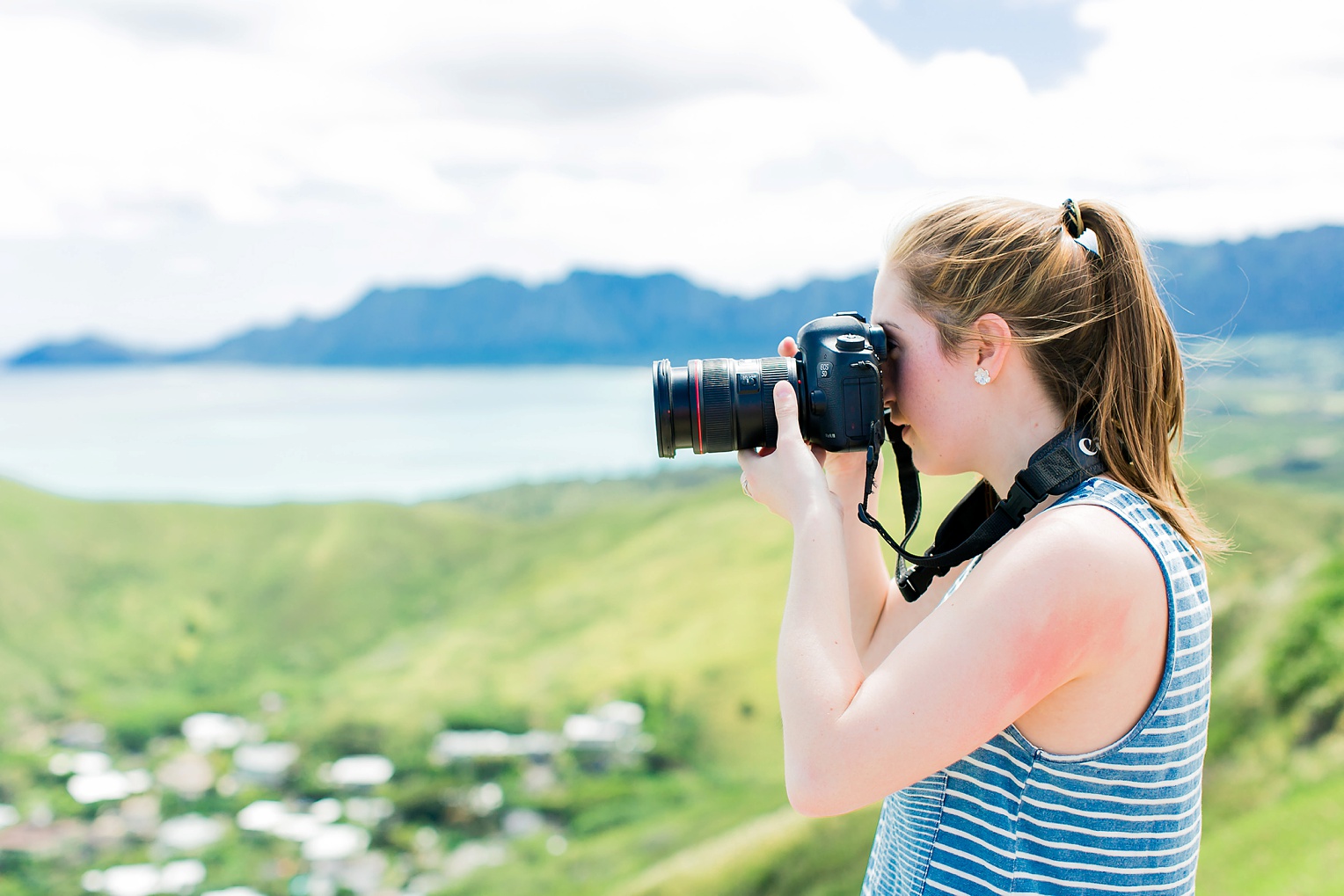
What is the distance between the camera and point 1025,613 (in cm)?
106

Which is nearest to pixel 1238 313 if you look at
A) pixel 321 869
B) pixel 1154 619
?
pixel 1154 619

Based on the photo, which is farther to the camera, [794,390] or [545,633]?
[545,633]

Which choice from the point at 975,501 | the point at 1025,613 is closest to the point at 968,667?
the point at 1025,613

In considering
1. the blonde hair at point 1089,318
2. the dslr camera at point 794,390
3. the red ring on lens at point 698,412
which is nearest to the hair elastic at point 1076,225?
the blonde hair at point 1089,318

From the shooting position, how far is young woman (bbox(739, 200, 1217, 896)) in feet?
3.55

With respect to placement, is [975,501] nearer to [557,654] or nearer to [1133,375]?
[1133,375]

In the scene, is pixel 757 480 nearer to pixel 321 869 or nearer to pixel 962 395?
pixel 962 395

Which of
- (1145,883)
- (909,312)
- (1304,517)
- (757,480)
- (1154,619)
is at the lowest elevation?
(1304,517)

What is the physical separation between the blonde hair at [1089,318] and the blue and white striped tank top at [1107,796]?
0.14 m

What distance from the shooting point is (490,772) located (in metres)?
18.5

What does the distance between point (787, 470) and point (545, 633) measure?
75.3ft

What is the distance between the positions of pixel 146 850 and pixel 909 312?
2031 cm

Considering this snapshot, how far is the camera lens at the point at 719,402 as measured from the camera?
1.66m

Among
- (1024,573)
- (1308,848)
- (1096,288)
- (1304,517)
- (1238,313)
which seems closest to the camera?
(1024,573)
